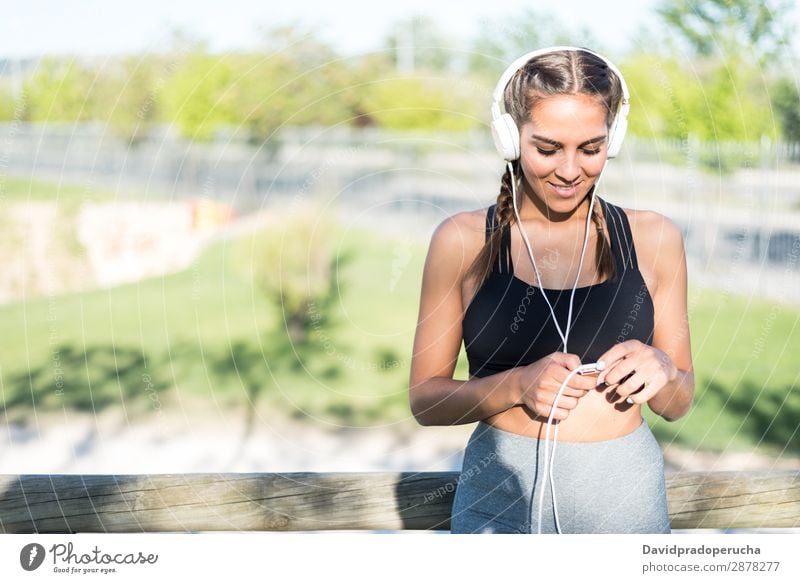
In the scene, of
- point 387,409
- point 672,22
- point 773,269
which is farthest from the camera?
point 773,269

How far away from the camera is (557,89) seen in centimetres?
141

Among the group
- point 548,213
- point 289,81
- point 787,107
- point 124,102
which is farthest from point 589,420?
point 787,107

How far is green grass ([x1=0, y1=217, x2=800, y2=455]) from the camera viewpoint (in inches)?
199

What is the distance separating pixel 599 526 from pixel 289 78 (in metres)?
2.17

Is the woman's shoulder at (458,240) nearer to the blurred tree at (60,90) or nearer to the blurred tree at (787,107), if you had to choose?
the blurred tree at (60,90)

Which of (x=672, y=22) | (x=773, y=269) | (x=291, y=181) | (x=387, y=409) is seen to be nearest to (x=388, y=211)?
(x=291, y=181)

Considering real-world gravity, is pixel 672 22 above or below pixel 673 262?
above

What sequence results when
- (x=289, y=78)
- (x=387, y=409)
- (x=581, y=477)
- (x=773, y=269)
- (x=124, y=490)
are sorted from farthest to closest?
1. (x=773, y=269)
2. (x=387, y=409)
3. (x=289, y=78)
4. (x=124, y=490)
5. (x=581, y=477)

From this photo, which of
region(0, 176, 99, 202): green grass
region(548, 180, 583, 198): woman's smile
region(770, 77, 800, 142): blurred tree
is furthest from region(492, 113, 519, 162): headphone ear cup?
region(0, 176, 99, 202): green grass

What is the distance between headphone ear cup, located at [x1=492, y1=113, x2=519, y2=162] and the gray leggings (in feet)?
1.59

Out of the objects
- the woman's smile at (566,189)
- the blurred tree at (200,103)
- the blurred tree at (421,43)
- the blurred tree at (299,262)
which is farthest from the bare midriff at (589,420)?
the blurred tree at (200,103)
